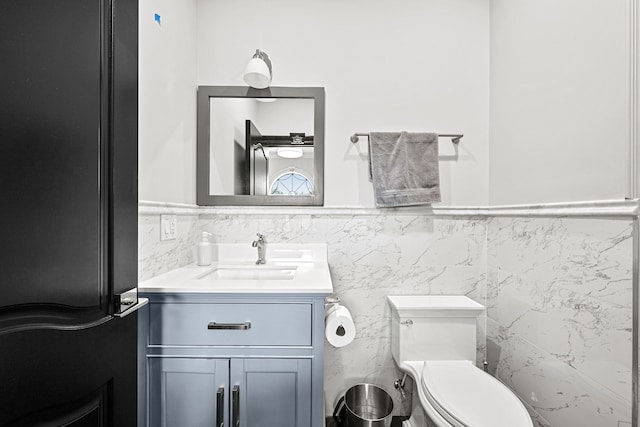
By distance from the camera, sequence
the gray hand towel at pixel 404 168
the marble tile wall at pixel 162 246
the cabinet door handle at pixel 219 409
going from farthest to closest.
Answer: the gray hand towel at pixel 404 168
the marble tile wall at pixel 162 246
the cabinet door handle at pixel 219 409

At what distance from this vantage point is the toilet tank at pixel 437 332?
155 centimetres

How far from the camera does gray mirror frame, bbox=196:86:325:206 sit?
176cm

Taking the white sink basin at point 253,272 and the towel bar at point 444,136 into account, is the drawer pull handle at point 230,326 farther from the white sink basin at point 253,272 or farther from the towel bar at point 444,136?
the towel bar at point 444,136

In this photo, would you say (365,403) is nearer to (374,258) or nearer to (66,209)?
(374,258)

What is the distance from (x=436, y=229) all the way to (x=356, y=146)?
0.67 meters

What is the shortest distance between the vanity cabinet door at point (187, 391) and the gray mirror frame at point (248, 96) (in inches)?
34.1

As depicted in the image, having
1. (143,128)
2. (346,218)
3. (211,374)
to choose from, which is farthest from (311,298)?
(143,128)

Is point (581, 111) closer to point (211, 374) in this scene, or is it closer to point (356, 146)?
point (356, 146)

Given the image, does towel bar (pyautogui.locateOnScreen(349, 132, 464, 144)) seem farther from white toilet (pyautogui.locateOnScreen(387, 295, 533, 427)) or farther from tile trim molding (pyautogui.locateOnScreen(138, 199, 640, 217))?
white toilet (pyautogui.locateOnScreen(387, 295, 533, 427))

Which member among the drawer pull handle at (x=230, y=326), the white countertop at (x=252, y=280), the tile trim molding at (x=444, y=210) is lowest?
the drawer pull handle at (x=230, y=326)

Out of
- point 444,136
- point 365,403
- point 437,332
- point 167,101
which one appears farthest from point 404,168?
point 365,403

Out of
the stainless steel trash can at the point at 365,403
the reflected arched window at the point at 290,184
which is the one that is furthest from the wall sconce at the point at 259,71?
the stainless steel trash can at the point at 365,403

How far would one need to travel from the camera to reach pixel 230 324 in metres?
1.17

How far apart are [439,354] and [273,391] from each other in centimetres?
88
